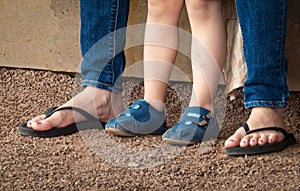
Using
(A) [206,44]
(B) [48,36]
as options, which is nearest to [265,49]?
(A) [206,44]

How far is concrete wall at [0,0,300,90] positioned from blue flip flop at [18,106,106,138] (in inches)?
21.4

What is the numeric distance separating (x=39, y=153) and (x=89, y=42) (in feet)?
1.65

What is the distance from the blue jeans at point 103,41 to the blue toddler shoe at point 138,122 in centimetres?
19

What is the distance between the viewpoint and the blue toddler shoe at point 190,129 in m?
2.14

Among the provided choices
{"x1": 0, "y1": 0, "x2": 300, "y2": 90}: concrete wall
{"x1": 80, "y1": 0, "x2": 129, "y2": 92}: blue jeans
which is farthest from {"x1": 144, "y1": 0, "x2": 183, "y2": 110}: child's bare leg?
{"x1": 0, "y1": 0, "x2": 300, "y2": 90}: concrete wall

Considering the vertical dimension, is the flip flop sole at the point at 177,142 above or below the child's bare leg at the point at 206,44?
below

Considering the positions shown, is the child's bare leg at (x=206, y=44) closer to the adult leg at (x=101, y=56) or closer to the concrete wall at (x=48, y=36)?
the adult leg at (x=101, y=56)

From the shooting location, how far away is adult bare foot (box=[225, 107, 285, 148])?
2043 mm

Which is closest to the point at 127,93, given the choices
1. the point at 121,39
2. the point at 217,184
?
the point at 121,39

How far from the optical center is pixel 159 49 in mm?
2273

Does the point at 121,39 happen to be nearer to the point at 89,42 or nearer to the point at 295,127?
the point at 89,42

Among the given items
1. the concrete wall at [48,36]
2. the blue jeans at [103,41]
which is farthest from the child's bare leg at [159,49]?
the concrete wall at [48,36]

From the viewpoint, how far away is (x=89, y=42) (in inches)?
95.2

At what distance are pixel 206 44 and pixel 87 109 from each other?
51cm
